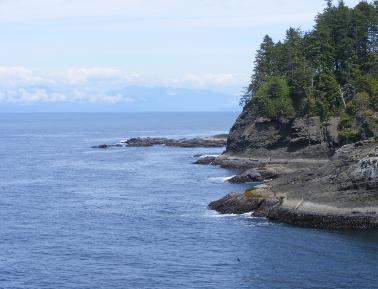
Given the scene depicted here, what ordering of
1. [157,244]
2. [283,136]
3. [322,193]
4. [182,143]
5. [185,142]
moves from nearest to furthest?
[157,244], [322,193], [283,136], [182,143], [185,142]

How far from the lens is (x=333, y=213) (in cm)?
7400

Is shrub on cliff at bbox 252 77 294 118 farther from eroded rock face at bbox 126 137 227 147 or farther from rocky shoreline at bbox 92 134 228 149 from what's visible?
eroded rock face at bbox 126 137 227 147

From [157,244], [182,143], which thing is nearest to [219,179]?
[157,244]

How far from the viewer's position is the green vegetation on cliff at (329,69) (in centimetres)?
12175

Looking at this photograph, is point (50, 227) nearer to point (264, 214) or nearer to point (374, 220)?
point (264, 214)

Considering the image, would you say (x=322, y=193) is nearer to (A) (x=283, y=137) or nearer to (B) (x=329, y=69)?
(A) (x=283, y=137)

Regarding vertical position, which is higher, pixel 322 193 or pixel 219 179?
pixel 322 193

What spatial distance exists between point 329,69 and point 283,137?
16.4m

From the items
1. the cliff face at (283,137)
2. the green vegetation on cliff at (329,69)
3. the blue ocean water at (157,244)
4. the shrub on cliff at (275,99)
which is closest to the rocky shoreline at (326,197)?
the blue ocean water at (157,244)

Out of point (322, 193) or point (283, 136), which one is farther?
point (283, 136)

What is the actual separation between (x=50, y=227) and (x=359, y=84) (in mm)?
66713

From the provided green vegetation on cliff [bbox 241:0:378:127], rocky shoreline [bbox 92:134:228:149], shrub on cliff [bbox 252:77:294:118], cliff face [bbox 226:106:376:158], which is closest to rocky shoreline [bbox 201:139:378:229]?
cliff face [bbox 226:106:376:158]

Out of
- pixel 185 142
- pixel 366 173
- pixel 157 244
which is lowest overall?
pixel 157 244

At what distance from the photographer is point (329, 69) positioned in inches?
5027
